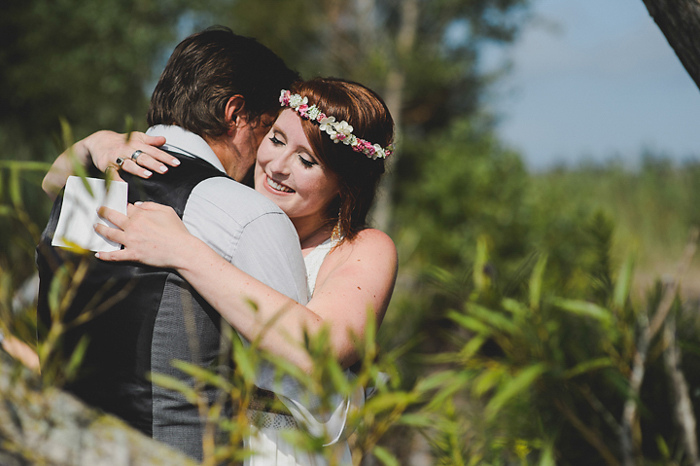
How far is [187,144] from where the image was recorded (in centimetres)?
Answer: 203

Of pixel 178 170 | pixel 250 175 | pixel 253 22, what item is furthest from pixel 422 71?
pixel 178 170

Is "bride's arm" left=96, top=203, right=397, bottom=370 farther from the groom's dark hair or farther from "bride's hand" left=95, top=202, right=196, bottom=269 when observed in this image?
the groom's dark hair

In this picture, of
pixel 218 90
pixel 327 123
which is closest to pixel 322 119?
pixel 327 123

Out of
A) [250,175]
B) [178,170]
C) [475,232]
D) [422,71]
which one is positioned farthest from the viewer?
[422,71]

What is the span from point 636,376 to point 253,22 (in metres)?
15.1

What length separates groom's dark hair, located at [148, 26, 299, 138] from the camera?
217 centimetres

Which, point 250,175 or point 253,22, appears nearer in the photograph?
point 250,175

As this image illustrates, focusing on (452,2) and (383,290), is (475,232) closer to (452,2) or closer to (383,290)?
(452,2)

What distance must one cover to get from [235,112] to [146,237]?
82 centimetres

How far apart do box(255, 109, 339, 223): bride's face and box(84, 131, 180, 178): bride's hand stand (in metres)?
0.58

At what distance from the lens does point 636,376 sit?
4.72 feet

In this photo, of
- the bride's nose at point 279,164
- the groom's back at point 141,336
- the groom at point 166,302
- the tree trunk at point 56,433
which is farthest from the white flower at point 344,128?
the tree trunk at point 56,433

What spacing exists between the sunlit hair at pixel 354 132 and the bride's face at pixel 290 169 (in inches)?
1.8

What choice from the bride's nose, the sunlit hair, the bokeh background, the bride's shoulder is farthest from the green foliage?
the bride's shoulder
